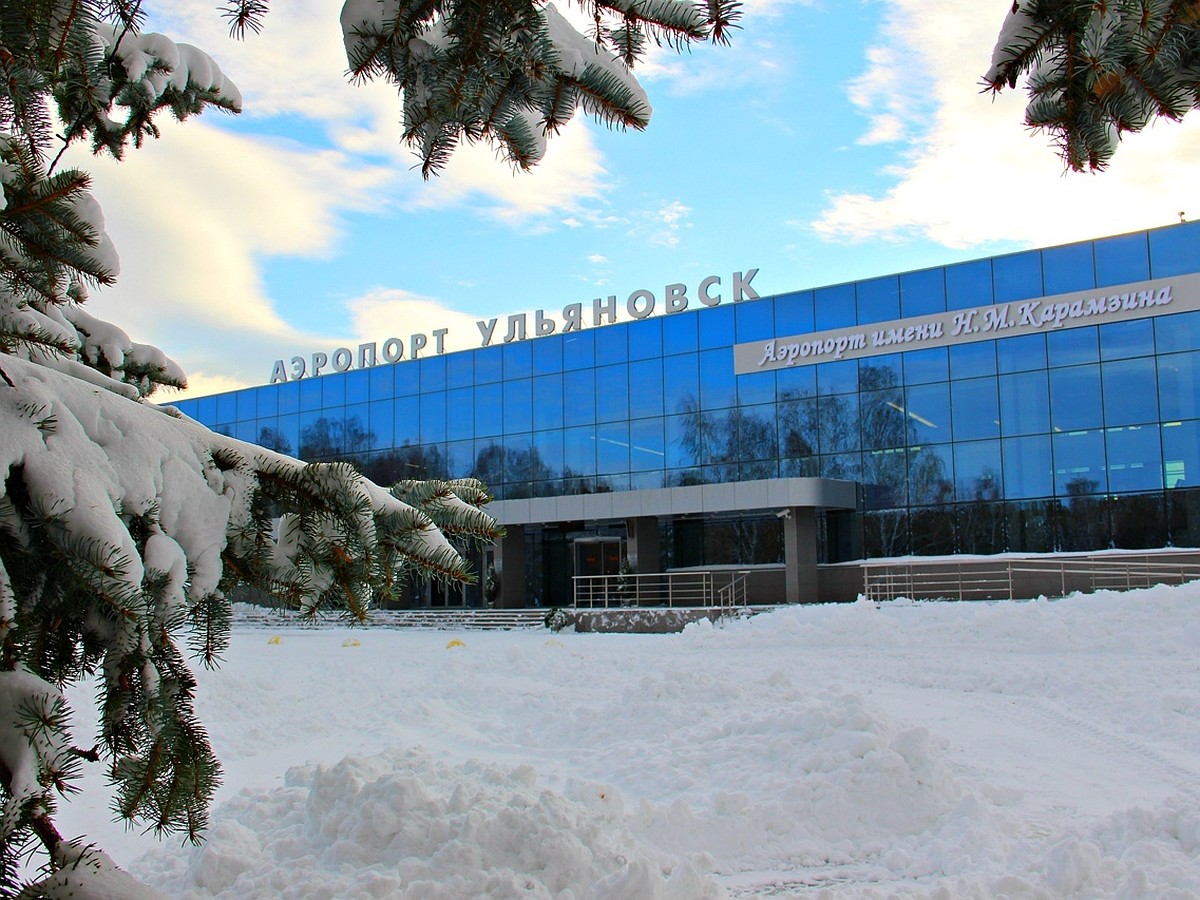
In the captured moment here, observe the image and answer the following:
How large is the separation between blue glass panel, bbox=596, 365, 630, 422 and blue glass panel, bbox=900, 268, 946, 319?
10.5 m

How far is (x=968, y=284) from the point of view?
104 ft

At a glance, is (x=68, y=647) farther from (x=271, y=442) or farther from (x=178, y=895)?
(x=271, y=442)

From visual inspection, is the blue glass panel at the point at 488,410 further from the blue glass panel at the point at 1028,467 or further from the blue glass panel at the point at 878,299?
the blue glass panel at the point at 1028,467

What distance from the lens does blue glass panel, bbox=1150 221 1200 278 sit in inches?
1119

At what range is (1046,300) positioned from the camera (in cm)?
3036

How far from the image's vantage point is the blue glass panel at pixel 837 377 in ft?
109

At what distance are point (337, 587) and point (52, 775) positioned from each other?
3.12ft

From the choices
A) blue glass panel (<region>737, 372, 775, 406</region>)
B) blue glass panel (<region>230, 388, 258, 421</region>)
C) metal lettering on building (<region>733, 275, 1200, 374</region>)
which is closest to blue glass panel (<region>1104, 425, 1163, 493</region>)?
metal lettering on building (<region>733, 275, 1200, 374</region>)

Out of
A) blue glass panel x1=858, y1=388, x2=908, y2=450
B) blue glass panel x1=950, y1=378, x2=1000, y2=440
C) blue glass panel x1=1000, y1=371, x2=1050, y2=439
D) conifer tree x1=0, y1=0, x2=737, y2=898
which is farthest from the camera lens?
blue glass panel x1=858, y1=388, x2=908, y2=450

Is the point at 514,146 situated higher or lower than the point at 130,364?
higher

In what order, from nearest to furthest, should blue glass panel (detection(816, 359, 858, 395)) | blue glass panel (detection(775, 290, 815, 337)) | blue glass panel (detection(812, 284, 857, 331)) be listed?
blue glass panel (detection(816, 359, 858, 395)) < blue glass panel (detection(812, 284, 857, 331)) < blue glass panel (detection(775, 290, 815, 337))

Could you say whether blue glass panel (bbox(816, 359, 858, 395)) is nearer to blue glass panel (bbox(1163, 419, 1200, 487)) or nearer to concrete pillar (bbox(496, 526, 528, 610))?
blue glass panel (bbox(1163, 419, 1200, 487))

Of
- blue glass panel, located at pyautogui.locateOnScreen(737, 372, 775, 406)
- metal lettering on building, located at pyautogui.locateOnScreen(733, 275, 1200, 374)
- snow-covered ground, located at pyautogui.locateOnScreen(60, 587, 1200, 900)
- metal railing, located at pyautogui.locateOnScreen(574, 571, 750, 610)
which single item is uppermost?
metal lettering on building, located at pyautogui.locateOnScreen(733, 275, 1200, 374)

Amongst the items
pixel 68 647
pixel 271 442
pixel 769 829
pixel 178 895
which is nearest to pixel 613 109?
pixel 68 647
